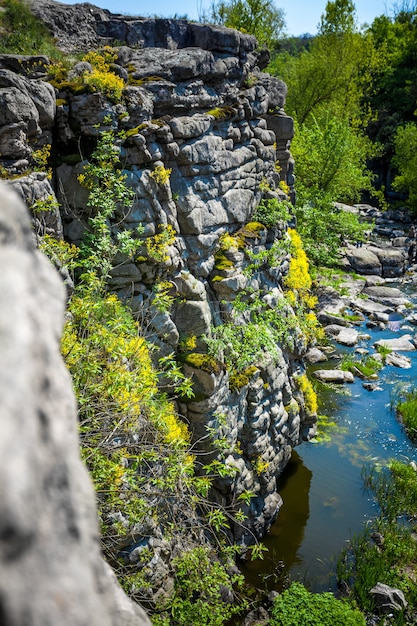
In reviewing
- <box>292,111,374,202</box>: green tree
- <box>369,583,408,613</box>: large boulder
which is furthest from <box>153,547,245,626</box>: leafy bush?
<box>292,111,374,202</box>: green tree

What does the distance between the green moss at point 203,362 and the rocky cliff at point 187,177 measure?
29 mm

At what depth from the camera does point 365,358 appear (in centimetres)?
1869

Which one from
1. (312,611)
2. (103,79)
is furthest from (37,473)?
(312,611)

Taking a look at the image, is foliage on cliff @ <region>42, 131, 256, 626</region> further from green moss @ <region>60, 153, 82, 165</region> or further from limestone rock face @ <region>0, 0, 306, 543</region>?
limestone rock face @ <region>0, 0, 306, 543</region>

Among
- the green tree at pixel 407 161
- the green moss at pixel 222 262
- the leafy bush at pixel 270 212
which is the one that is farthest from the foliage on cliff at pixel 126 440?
the green tree at pixel 407 161

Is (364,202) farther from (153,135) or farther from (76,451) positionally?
(76,451)

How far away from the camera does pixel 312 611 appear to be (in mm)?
8469

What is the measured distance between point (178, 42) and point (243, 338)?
6.87 meters

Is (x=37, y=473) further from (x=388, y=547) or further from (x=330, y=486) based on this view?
(x=330, y=486)

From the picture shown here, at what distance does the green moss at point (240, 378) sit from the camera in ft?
32.4

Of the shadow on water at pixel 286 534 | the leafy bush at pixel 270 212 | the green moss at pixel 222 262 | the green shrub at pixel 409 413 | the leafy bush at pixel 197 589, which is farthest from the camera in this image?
the green shrub at pixel 409 413

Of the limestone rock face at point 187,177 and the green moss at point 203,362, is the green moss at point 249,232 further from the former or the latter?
the green moss at point 203,362

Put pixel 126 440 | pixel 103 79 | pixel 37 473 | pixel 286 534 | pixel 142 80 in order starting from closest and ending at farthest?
pixel 37 473
pixel 126 440
pixel 103 79
pixel 142 80
pixel 286 534

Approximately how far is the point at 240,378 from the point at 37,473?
8831mm
